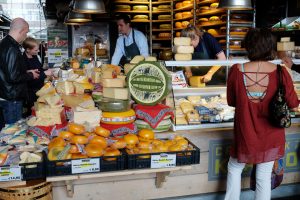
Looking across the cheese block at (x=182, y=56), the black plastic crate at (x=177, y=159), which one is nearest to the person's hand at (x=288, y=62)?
the cheese block at (x=182, y=56)

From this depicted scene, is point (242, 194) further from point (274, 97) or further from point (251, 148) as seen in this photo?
point (274, 97)

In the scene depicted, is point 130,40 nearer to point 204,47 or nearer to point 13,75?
point 204,47

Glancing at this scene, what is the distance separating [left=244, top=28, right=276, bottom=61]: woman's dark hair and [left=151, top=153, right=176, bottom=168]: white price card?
103 centimetres

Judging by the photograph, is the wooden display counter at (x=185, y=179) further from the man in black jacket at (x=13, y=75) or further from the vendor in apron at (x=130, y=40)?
the vendor in apron at (x=130, y=40)

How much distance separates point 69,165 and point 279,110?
1624 mm

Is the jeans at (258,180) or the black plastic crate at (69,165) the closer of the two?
the black plastic crate at (69,165)

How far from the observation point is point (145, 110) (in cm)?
320

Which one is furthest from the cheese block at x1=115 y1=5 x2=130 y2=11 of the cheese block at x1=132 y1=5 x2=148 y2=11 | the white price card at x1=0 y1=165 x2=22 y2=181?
the white price card at x1=0 y1=165 x2=22 y2=181

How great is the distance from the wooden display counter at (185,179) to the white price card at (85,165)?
68cm

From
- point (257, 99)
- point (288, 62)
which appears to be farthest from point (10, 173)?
point (288, 62)

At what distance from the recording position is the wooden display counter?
3.26 m

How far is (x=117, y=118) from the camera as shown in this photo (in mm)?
3039

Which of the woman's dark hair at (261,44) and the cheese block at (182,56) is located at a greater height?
the woman's dark hair at (261,44)

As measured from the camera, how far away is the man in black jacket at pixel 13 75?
14.7 ft
